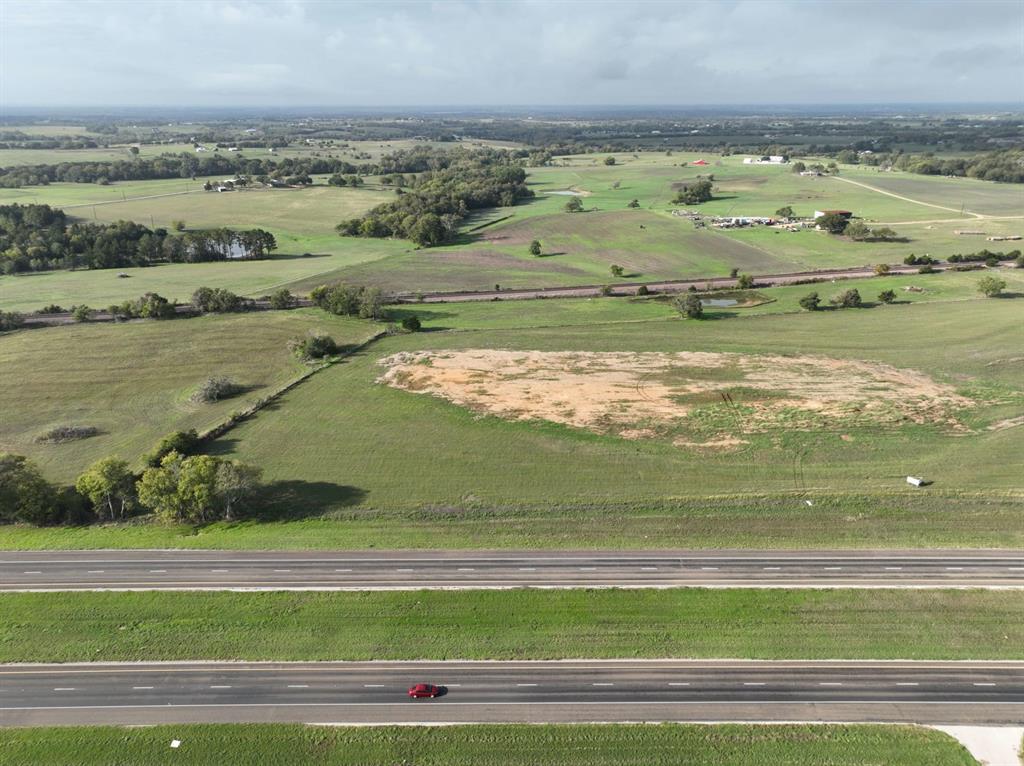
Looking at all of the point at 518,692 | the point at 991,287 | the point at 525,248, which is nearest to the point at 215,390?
the point at 518,692

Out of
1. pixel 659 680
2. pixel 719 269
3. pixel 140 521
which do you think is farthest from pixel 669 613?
pixel 719 269

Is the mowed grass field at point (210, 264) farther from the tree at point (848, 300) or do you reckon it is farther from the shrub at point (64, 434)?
the tree at point (848, 300)

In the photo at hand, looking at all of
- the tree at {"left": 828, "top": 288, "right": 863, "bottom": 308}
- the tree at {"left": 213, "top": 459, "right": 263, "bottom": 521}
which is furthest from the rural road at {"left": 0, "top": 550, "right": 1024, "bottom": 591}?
the tree at {"left": 828, "top": 288, "right": 863, "bottom": 308}

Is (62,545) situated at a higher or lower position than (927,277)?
lower

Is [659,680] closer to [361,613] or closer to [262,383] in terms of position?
[361,613]

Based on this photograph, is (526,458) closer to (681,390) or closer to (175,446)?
(681,390)

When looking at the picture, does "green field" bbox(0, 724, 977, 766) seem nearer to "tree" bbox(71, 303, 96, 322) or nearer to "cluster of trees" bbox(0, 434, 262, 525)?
"cluster of trees" bbox(0, 434, 262, 525)

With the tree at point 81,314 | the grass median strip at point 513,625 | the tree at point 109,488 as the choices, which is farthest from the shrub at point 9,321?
the grass median strip at point 513,625
